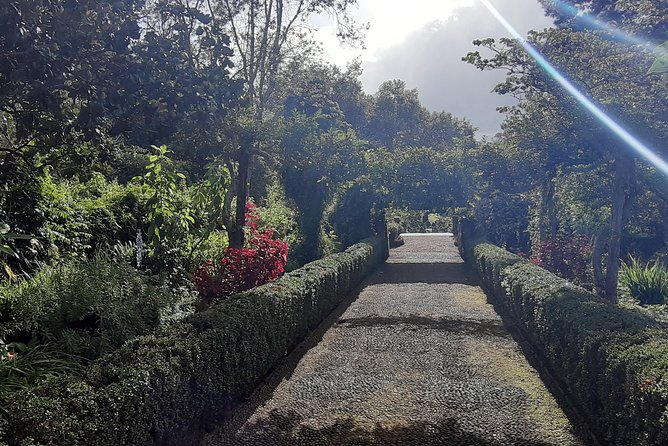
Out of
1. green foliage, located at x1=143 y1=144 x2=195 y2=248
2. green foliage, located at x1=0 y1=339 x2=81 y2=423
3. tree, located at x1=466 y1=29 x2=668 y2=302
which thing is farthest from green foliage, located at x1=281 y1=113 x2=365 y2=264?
green foliage, located at x1=0 y1=339 x2=81 y2=423

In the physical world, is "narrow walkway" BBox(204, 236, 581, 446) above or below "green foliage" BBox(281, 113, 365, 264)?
below

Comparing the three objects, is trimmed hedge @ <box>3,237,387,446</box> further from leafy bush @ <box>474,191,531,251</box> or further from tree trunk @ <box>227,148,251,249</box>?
leafy bush @ <box>474,191,531,251</box>

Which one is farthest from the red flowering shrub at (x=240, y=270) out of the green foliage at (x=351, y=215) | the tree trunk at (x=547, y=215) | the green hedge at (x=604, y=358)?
the green foliage at (x=351, y=215)

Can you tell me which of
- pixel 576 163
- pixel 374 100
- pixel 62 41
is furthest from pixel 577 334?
pixel 374 100

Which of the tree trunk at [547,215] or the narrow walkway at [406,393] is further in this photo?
the tree trunk at [547,215]

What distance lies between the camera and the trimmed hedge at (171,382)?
2541 millimetres

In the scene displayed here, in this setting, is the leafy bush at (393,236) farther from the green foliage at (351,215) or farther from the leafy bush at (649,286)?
the leafy bush at (649,286)

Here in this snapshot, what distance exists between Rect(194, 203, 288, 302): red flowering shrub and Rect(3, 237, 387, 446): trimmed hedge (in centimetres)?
113

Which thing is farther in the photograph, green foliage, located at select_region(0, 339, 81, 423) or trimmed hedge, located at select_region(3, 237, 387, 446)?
green foliage, located at select_region(0, 339, 81, 423)

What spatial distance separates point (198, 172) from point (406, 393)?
21.0 feet

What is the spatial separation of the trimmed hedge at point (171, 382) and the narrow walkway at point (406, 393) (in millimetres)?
362

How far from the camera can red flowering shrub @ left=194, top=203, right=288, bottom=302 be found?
24.9ft

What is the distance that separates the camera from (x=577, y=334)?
16.1 ft

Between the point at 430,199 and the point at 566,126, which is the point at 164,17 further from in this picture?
the point at 430,199
